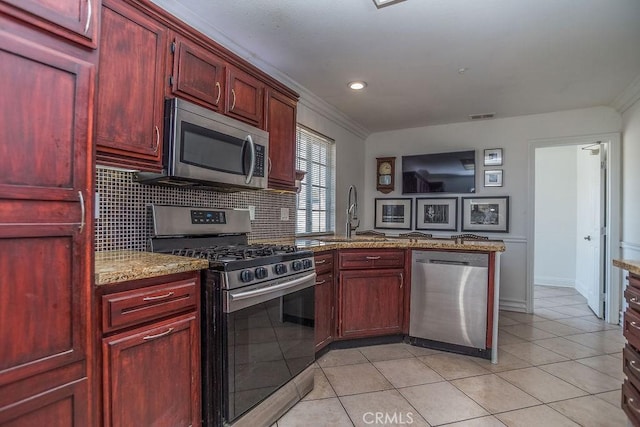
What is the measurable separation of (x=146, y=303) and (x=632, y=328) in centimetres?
225

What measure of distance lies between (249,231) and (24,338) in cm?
167

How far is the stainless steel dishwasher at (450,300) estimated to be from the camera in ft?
8.66

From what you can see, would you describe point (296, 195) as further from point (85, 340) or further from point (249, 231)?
point (85, 340)

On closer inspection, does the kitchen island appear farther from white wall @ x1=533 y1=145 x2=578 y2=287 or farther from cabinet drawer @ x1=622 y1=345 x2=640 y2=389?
white wall @ x1=533 y1=145 x2=578 y2=287

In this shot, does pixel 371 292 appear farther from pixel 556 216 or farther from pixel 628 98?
pixel 556 216

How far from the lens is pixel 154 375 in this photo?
136 cm

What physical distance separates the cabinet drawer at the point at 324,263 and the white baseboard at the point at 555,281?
4.34 metres

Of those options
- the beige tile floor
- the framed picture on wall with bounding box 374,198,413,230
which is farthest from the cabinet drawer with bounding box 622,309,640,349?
the framed picture on wall with bounding box 374,198,413,230

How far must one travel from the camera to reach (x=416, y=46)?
7.95 feet

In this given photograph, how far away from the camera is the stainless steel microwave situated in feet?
5.70

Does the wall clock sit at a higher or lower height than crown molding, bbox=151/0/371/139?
lower

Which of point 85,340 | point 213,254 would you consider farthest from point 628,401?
point 85,340

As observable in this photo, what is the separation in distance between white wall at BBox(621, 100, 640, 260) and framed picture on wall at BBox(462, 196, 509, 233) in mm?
1099

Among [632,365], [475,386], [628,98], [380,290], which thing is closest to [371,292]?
[380,290]
